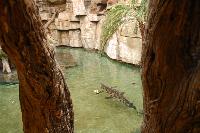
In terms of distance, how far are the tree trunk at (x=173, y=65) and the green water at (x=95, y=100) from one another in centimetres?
344

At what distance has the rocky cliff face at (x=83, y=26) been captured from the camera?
987 centimetres

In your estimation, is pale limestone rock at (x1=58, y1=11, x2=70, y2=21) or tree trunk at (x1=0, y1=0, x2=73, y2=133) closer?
tree trunk at (x1=0, y1=0, x2=73, y2=133)

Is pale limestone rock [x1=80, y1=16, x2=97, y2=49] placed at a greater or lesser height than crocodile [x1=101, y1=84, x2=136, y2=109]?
greater

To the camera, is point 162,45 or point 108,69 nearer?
point 162,45

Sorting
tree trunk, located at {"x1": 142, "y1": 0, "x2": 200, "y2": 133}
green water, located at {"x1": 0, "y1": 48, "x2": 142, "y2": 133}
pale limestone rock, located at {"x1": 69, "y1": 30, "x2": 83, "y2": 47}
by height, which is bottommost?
green water, located at {"x1": 0, "y1": 48, "x2": 142, "y2": 133}

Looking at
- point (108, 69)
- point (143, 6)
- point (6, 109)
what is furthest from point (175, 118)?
point (108, 69)

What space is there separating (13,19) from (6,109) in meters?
5.18

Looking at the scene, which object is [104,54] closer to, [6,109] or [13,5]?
[6,109]

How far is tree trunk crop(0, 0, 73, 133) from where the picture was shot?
1.48 meters

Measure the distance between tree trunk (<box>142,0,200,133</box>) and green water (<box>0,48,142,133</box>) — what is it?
3.44m

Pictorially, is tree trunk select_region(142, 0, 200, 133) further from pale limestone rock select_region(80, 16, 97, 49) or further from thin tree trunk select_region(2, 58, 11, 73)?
pale limestone rock select_region(80, 16, 97, 49)

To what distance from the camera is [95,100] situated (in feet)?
21.6

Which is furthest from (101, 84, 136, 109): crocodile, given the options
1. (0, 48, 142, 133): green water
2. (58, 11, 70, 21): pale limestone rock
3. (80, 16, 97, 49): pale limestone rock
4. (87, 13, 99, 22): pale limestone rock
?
(58, 11, 70, 21): pale limestone rock

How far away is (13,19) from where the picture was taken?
1467mm
